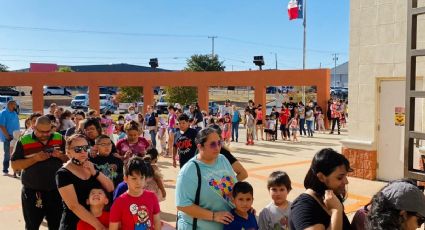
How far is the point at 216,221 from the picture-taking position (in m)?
3.37

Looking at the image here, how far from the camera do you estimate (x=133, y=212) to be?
141 inches

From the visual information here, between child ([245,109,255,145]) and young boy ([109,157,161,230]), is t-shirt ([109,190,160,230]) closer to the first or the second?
young boy ([109,157,161,230])

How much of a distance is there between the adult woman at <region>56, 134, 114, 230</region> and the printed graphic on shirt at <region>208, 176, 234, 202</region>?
1070mm

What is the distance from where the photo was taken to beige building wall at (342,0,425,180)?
8.00 m

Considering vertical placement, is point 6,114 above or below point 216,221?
above

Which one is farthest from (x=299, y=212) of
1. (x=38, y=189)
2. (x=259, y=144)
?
(x=259, y=144)

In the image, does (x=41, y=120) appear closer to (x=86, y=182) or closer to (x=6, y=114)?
(x=86, y=182)

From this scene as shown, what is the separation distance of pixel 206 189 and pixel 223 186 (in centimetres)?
19

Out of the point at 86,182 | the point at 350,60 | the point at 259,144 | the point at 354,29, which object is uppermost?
the point at 354,29

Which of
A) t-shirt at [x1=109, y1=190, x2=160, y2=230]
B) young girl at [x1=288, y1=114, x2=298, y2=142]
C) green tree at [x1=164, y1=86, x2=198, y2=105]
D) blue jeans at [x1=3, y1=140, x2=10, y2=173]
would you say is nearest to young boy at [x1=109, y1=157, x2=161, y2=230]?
t-shirt at [x1=109, y1=190, x2=160, y2=230]

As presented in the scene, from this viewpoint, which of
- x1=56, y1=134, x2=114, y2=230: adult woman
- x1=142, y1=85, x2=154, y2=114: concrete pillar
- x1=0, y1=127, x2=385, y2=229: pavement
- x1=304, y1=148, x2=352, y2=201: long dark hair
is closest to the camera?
x1=304, y1=148, x2=352, y2=201: long dark hair

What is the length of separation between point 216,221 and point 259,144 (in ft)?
42.4

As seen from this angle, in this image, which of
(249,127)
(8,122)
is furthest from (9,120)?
(249,127)

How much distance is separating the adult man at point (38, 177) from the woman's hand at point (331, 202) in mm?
3318
